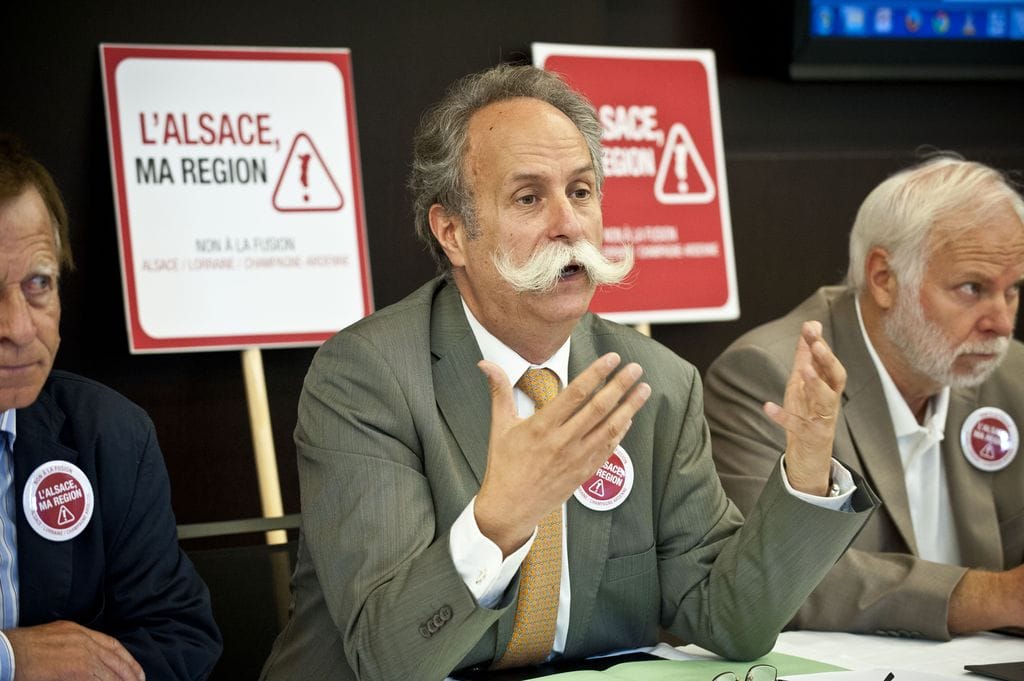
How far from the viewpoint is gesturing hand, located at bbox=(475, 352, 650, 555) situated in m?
1.75

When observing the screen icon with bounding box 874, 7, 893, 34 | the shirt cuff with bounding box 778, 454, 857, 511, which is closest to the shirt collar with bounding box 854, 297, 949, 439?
the shirt cuff with bounding box 778, 454, 857, 511

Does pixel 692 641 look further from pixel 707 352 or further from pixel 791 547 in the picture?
pixel 707 352

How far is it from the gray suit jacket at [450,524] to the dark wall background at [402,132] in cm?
166

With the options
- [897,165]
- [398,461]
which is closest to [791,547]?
[398,461]

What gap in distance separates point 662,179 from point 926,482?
66.7 inches

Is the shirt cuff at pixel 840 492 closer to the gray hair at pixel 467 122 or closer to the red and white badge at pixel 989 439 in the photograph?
the gray hair at pixel 467 122

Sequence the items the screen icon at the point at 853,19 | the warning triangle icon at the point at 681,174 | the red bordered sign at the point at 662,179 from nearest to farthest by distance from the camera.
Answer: the red bordered sign at the point at 662,179, the warning triangle icon at the point at 681,174, the screen icon at the point at 853,19

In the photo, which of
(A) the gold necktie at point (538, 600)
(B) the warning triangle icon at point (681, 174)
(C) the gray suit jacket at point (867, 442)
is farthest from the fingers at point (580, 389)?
(B) the warning triangle icon at point (681, 174)

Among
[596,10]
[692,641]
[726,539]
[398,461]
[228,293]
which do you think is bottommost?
[692,641]

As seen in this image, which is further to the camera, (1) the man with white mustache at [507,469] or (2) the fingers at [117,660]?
(2) the fingers at [117,660]

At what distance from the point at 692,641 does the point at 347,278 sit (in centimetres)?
179

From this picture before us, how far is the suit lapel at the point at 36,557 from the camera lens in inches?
84.1

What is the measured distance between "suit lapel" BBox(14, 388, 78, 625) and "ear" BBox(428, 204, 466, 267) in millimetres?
808

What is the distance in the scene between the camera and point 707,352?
15.5 ft
